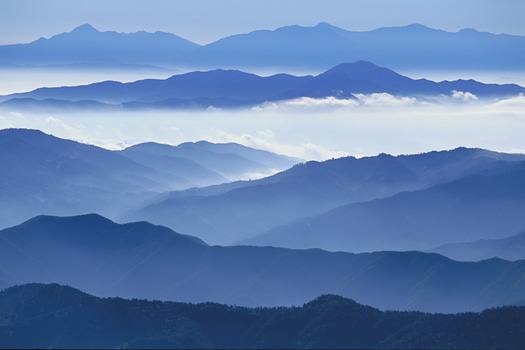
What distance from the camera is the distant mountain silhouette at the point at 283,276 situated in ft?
577

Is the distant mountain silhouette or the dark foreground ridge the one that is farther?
the distant mountain silhouette

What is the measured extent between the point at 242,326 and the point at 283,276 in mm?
74847

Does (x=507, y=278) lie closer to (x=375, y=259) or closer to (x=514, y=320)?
(x=375, y=259)

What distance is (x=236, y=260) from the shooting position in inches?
7534

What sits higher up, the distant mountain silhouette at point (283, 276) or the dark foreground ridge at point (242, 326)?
the distant mountain silhouette at point (283, 276)

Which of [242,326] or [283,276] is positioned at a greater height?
[283,276]

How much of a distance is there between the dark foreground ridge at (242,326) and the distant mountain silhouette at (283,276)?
59.3 metres

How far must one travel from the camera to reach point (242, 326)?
112 metres

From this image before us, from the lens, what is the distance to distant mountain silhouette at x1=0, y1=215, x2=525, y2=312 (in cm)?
17588

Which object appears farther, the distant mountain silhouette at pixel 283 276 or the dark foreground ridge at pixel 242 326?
the distant mountain silhouette at pixel 283 276

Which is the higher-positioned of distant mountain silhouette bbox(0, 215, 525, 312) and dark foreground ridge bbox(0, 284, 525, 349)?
distant mountain silhouette bbox(0, 215, 525, 312)

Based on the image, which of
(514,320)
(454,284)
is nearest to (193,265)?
(454,284)

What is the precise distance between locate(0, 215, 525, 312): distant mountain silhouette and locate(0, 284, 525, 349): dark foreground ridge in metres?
59.3

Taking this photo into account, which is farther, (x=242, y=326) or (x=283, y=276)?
(x=283, y=276)
